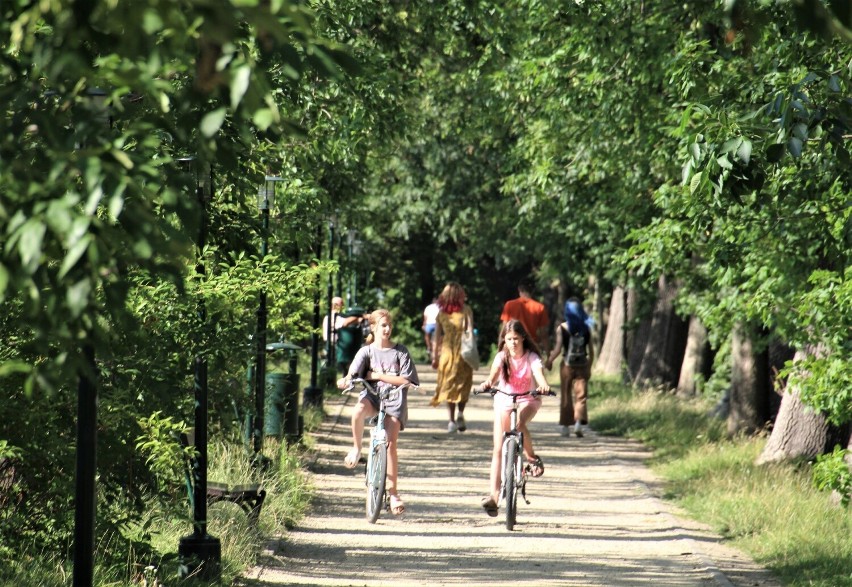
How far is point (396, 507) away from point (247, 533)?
2143mm

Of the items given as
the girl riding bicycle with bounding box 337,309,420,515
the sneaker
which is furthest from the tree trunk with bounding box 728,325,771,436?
the girl riding bicycle with bounding box 337,309,420,515

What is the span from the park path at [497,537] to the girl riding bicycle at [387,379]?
592 millimetres

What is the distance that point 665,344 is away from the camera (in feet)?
90.6

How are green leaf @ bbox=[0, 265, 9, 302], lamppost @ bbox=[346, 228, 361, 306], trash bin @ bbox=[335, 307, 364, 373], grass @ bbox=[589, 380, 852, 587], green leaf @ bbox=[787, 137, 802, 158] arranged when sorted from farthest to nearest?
lamppost @ bbox=[346, 228, 361, 306], trash bin @ bbox=[335, 307, 364, 373], grass @ bbox=[589, 380, 852, 587], green leaf @ bbox=[787, 137, 802, 158], green leaf @ bbox=[0, 265, 9, 302]

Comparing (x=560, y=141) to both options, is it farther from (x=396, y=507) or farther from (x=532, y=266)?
(x=532, y=266)

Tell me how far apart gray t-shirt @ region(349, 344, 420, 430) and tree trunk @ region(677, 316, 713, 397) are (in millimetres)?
12991

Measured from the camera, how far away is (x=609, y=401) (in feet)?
82.0

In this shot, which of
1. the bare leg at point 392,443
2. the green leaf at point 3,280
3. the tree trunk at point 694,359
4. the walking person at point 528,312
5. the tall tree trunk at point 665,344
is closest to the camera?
the green leaf at point 3,280

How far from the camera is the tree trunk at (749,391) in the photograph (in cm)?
1892

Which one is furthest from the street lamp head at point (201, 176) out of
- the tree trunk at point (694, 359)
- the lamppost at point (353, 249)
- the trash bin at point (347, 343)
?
the trash bin at point (347, 343)

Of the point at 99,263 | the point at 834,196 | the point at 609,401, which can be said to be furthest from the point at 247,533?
the point at 609,401

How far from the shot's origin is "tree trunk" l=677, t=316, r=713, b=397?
2530 centimetres

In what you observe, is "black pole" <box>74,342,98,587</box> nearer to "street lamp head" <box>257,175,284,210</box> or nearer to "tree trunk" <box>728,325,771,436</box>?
"street lamp head" <box>257,175,284,210</box>

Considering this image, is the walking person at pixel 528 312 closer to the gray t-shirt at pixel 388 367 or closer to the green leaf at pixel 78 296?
the gray t-shirt at pixel 388 367
